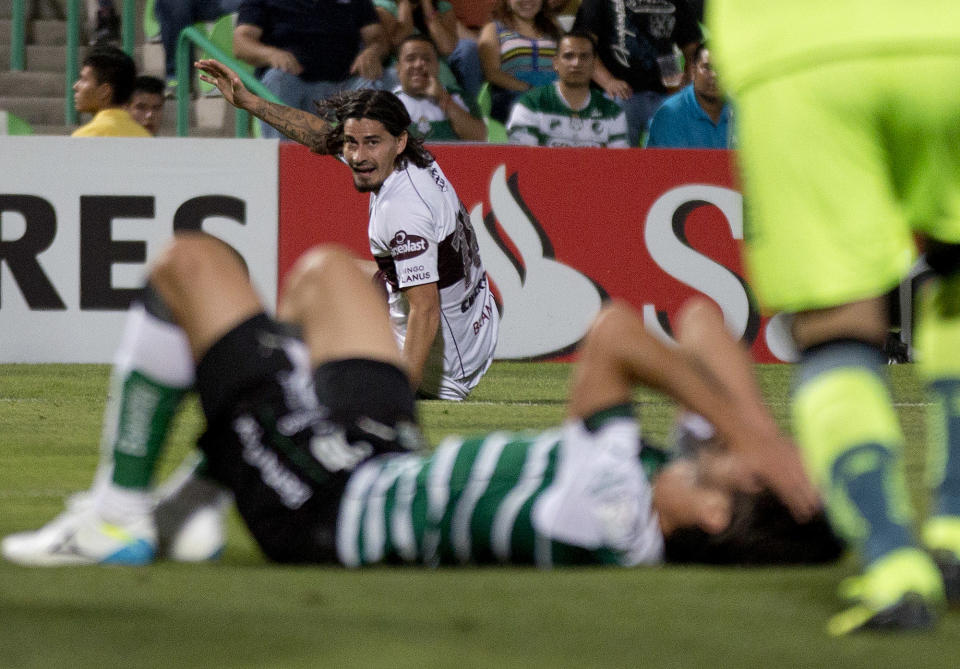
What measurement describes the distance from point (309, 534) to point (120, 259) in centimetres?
667

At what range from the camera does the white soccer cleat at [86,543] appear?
3377 mm

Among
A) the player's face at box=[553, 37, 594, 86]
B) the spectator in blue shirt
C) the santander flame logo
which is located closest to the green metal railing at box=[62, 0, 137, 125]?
the player's face at box=[553, 37, 594, 86]

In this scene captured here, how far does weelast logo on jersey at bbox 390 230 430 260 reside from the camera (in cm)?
732

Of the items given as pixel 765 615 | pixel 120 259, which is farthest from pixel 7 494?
pixel 120 259

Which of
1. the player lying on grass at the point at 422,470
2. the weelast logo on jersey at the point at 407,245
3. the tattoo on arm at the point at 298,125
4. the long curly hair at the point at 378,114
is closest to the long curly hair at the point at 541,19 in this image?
the tattoo on arm at the point at 298,125

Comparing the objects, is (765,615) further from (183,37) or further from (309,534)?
(183,37)

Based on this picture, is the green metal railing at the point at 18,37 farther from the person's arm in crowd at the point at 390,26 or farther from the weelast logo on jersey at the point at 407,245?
the weelast logo on jersey at the point at 407,245

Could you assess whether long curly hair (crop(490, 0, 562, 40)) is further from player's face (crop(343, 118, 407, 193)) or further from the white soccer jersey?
player's face (crop(343, 118, 407, 193))

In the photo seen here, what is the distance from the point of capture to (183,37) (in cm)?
1143

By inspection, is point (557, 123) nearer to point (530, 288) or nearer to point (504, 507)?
point (530, 288)

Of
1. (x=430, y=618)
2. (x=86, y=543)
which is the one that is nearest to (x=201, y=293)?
(x=86, y=543)

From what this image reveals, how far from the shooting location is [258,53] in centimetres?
1077

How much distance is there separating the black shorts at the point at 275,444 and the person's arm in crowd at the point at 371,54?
764 centimetres

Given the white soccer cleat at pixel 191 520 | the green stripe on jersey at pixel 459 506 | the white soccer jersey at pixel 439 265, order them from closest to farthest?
1. the green stripe on jersey at pixel 459 506
2. the white soccer cleat at pixel 191 520
3. the white soccer jersey at pixel 439 265
